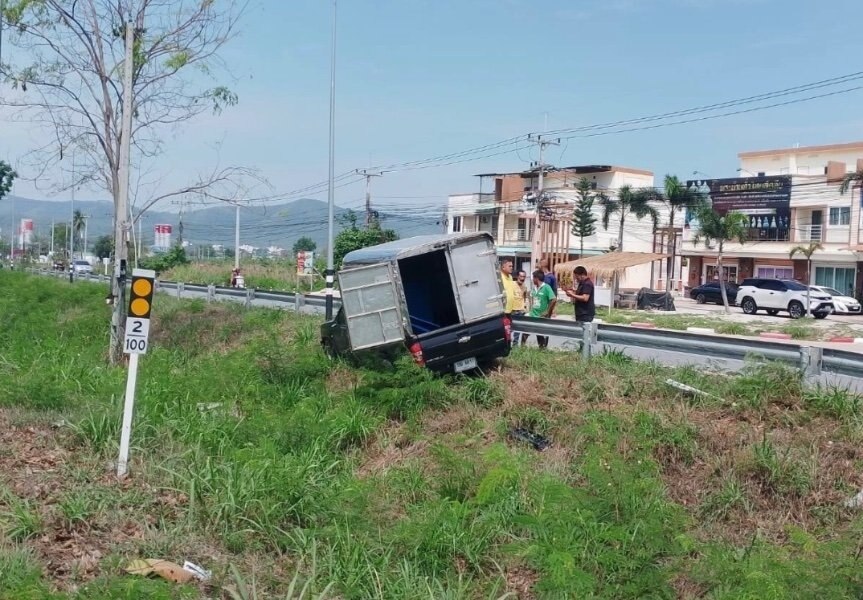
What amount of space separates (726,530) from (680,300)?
154 feet

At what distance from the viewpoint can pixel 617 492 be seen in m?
7.19

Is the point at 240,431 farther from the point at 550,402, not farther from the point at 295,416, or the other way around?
the point at 550,402

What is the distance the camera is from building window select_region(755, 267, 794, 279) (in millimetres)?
52062

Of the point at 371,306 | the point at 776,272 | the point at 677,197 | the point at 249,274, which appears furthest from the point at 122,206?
the point at 776,272

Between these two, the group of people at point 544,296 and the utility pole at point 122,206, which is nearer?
the group of people at point 544,296

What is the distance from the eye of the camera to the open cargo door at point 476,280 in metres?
11.6

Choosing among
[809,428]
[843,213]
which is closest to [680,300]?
[843,213]

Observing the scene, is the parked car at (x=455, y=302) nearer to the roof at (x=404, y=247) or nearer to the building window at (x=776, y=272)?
the roof at (x=404, y=247)

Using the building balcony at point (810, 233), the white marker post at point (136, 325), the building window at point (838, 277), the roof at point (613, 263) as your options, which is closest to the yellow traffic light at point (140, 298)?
the white marker post at point (136, 325)

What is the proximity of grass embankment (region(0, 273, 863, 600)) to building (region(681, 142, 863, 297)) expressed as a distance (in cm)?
4312

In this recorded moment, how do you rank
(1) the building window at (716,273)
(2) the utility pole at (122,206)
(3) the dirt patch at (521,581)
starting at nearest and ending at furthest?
(3) the dirt patch at (521,581) → (2) the utility pole at (122,206) → (1) the building window at (716,273)

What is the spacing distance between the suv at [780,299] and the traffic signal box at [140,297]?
34.9m

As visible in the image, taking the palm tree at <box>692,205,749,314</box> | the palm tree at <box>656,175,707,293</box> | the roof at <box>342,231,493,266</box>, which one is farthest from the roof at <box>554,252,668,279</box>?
the roof at <box>342,231,493,266</box>

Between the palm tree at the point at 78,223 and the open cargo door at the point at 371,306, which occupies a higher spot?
the palm tree at the point at 78,223
